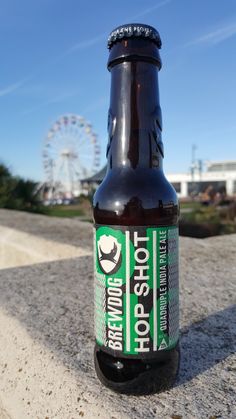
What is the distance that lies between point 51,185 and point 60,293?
128ft

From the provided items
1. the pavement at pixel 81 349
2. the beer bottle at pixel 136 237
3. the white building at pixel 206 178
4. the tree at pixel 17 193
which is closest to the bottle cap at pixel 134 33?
the beer bottle at pixel 136 237

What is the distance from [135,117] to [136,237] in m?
0.37

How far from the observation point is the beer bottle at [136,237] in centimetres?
102

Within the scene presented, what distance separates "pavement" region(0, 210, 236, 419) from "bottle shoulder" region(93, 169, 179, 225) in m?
0.51

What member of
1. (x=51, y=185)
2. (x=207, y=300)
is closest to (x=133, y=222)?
(x=207, y=300)

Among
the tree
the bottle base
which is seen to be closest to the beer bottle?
the bottle base

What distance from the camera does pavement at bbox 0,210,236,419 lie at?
102 centimetres

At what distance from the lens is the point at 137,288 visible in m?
1.02

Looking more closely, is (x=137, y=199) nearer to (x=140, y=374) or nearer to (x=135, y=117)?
(x=135, y=117)

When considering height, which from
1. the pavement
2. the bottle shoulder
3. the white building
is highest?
the white building

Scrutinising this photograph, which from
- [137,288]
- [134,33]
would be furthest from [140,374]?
[134,33]

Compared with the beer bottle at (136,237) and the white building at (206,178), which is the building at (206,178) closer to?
the white building at (206,178)

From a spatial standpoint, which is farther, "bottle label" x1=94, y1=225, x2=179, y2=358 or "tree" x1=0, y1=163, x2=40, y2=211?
"tree" x1=0, y1=163, x2=40, y2=211

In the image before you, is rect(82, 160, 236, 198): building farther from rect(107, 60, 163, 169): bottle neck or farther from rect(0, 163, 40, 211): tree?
rect(107, 60, 163, 169): bottle neck
